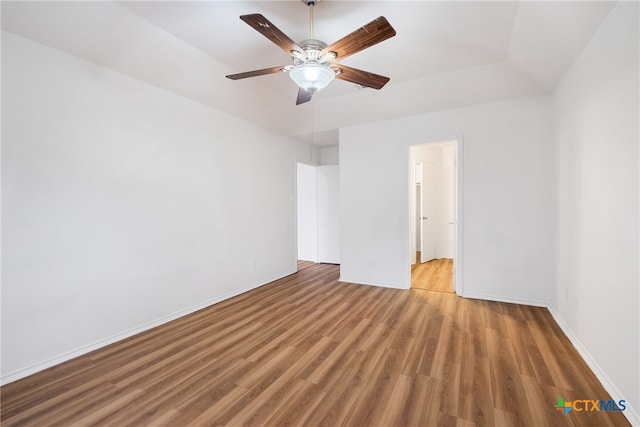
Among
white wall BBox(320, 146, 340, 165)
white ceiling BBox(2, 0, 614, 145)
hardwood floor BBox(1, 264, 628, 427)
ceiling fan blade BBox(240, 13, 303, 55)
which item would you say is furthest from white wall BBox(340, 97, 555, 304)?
ceiling fan blade BBox(240, 13, 303, 55)

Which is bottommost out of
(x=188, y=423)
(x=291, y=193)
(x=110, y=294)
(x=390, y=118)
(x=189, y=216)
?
(x=188, y=423)

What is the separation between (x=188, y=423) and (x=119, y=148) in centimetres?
243

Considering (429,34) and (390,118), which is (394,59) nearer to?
(429,34)

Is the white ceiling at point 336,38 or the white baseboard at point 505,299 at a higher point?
the white ceiling at point 336,38

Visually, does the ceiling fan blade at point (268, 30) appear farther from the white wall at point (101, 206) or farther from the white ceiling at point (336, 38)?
the white wall at point (101, 206)

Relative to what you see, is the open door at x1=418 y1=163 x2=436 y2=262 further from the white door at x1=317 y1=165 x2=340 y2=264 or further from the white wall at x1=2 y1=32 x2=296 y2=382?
the white wall at x1=2 y1=32 x2=296 y2=382

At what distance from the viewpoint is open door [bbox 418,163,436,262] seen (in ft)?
19.1

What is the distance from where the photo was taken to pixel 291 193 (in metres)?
5.14

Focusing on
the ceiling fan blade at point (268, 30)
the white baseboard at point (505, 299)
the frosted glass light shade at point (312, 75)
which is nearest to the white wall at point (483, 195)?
the white baseboard at point (505, 299)

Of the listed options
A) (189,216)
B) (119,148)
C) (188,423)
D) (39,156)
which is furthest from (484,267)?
(39,156)

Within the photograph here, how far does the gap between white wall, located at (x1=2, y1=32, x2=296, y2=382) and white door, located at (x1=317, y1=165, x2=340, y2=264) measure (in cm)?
240

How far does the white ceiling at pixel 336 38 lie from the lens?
206 cm

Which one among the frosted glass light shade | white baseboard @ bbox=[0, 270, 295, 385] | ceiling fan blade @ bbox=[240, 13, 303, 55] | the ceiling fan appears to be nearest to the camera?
ceiling fan blade @ bbox=[240, 13, 303, 55]

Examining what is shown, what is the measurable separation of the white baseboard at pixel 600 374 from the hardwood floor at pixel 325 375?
5 cm
